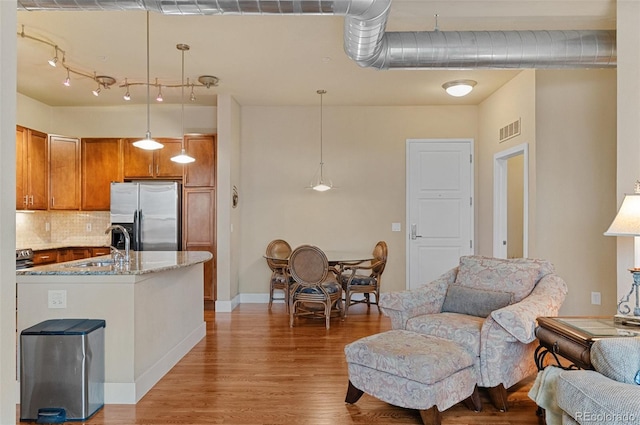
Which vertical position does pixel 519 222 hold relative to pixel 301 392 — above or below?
above

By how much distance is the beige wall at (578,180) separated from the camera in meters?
4.15

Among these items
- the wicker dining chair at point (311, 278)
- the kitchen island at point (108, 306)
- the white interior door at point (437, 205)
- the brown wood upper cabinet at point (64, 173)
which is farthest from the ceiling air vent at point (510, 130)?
the brown wood upper cabinet at point (64, 173)

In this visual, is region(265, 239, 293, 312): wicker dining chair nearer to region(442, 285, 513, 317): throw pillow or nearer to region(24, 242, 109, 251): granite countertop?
region(24, 242, 109, 251): granite countertop

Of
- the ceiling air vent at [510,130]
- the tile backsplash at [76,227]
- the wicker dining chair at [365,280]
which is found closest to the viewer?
the ceiling air vent at [510,130]

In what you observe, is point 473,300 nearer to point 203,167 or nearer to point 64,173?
point 203,167

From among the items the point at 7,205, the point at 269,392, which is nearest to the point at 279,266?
the point at 269,392

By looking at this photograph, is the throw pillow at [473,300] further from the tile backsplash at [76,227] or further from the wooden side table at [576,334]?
the tile backsplash at [76,227]

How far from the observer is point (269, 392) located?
3053 millimetres

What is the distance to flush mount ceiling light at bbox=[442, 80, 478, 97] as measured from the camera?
5.04m

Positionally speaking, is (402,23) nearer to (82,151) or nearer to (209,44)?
(209,44)

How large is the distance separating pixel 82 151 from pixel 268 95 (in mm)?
2838

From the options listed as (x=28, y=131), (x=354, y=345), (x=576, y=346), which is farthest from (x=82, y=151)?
(x=576, y=346)

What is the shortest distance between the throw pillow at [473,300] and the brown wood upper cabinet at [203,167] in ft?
12.4

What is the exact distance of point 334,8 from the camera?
2.45 meters
